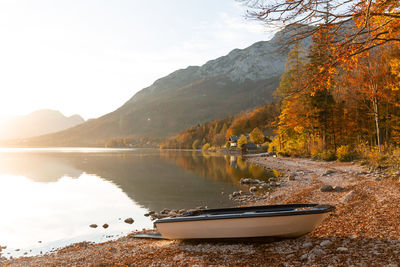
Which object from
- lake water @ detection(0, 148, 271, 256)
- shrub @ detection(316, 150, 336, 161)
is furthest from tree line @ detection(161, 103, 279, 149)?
lake water @ detection(0, 148, 271, 256)

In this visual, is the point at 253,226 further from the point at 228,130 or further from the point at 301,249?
the point at 228,130

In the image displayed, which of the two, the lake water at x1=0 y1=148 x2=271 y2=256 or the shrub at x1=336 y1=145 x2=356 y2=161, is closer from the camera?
the lake water at x1=0 y1=148 x2=271 y2=256

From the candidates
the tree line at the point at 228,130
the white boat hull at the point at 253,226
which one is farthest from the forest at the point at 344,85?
the tree line at the point at 228,130

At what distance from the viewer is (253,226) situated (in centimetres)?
625

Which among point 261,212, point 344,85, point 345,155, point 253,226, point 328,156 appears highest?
point 344,85

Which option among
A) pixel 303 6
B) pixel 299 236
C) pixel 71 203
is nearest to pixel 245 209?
pixel 299 236

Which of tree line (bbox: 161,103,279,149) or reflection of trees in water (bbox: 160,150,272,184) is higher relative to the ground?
tree line (bbox: 161,103,279,149)

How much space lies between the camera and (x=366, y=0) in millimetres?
6863

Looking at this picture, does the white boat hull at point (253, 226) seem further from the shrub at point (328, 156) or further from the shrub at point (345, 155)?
the shrub at point (328, 156)

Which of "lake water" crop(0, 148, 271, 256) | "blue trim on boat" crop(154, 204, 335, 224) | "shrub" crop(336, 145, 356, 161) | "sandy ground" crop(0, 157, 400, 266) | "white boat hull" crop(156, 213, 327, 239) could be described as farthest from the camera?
"shrub" crop(336, 145, 356, 161)

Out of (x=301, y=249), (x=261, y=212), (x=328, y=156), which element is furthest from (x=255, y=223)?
(x=328, y=156)

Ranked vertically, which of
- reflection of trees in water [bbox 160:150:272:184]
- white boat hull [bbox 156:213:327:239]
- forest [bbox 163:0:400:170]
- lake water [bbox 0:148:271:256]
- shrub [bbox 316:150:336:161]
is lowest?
reflection of trees in water [bbox 160:150:272:184]

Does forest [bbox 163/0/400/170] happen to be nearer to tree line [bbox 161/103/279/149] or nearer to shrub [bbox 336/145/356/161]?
shrub [bbox 336/145/356/161]

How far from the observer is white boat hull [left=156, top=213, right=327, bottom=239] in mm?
6042
